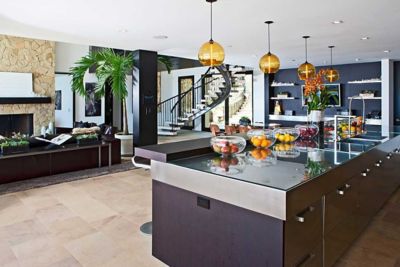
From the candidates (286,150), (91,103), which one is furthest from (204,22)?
(91,103)

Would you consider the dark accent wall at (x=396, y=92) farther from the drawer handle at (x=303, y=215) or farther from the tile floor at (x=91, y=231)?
the drawer handle at (x=303, y=215)

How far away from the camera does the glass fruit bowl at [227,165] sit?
221 cm

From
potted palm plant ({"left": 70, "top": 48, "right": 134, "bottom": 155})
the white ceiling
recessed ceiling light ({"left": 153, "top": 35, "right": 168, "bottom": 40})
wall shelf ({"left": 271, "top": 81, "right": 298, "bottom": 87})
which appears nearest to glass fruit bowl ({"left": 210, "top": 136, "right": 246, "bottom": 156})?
the white ceiling

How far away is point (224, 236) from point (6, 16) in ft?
16.1

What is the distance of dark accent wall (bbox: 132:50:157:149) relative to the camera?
25.9ft

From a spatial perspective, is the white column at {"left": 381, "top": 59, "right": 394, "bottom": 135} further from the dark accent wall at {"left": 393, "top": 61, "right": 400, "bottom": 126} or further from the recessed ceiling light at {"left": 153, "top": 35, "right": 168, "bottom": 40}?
the recessed ceiling light at {"left": 153, "top": 35, "right": 168, "bottom": 40}

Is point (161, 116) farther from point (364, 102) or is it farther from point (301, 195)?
point (301, 195)

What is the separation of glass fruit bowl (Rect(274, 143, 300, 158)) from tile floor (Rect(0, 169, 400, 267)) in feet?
3.30

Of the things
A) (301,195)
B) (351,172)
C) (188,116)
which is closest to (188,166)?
(301,195)

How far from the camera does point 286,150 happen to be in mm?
3127

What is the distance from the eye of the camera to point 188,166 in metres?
2.38

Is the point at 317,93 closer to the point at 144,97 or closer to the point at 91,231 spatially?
the point at 91,231

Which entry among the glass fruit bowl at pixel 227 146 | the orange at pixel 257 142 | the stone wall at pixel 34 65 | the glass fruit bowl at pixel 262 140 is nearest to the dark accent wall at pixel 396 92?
the glass fruit bowl at pixel 262 140

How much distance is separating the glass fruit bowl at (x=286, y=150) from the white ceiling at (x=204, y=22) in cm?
203
